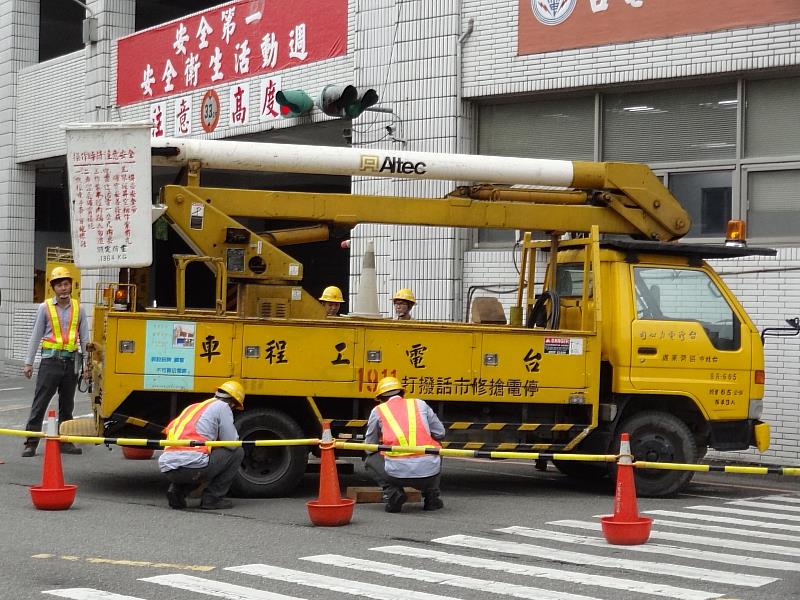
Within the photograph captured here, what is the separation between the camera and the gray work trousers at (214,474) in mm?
10906

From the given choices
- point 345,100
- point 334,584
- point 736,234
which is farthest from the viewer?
point 345,100

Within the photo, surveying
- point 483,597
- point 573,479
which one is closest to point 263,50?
point 573,479

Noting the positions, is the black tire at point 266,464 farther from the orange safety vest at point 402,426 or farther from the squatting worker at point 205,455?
the orange safety vest at point 402,426

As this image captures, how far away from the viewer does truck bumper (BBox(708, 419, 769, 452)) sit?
41.8ft

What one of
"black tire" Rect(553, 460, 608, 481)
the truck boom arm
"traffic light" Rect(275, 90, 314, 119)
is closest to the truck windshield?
the truck boom arm

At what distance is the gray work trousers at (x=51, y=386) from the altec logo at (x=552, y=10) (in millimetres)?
7460

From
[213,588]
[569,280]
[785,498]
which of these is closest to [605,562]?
[213,588]

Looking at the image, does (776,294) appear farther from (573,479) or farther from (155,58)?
(155,58)

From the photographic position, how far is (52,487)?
421 inches

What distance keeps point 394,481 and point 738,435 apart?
3813 millimetres

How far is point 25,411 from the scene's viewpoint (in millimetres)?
20047

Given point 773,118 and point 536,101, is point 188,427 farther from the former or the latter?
point 536,101

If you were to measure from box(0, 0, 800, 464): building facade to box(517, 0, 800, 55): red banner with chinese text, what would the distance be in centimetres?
2

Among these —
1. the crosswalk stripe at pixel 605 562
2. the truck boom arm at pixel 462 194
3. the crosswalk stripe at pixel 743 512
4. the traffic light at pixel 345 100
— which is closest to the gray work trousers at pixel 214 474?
the crosswalk stripe at pixel 605 562
